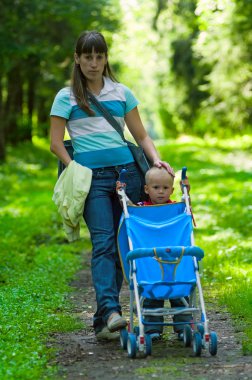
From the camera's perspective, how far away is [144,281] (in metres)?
5.52

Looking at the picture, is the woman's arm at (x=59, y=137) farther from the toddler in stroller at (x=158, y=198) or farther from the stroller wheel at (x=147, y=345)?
the stroller wheel at (x=147, y=345)

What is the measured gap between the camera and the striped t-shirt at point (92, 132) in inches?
241

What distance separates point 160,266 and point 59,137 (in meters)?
1.33

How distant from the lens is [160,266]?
5.55 m

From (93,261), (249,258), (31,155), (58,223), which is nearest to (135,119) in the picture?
(93,261)

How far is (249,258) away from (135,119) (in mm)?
3627

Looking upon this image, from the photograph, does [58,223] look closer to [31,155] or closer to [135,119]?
[135,119]

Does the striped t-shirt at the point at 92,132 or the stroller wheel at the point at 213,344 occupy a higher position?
the striped t-shirt at the point at 92,132

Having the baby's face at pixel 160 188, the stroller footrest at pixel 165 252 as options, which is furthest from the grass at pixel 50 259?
the baby's face at pixel 160 188

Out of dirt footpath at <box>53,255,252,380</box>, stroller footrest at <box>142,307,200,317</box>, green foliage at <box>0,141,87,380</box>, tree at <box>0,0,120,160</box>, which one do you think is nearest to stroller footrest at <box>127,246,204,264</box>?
stroller footrest at <box>142,307,200,317</box>

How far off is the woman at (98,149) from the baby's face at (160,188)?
0.09 meters

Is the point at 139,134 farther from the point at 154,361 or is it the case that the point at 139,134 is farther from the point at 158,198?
the point at 154,361

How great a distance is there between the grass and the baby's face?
122 cm

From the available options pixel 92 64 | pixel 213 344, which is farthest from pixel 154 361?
pixel 92 64
